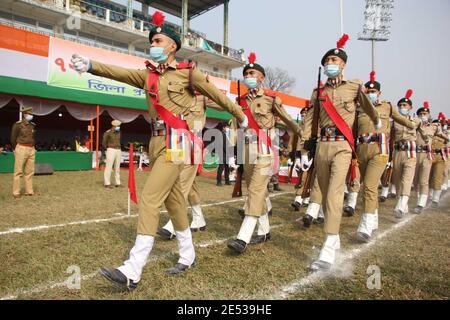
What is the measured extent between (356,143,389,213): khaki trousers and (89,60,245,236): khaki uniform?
9.75 ft

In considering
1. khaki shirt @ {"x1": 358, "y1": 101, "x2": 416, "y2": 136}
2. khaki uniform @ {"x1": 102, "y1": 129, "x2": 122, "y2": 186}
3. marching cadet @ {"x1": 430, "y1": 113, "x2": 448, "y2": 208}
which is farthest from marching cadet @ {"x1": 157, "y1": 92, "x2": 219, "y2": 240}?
marching cadet @ {"x1": 430, "y1": 113, "x2": 448, "y2": 208}

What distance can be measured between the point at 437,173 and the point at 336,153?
7.26 m

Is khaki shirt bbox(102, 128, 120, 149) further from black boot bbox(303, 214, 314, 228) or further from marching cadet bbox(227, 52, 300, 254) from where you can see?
black boot bbox(303, 214, 314, 228)

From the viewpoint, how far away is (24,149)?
28.5ft

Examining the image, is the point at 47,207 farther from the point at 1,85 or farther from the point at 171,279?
the point at 1,85

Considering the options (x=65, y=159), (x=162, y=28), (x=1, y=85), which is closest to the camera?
(x=162, y=28)

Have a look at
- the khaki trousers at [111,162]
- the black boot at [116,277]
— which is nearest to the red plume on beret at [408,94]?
the black boot at [116,277]

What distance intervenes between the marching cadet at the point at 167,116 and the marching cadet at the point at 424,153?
665 centimetres

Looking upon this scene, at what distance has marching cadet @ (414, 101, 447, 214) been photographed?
8.22 meters

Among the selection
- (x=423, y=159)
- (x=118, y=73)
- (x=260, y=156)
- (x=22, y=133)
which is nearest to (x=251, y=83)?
(x=260, y=156)

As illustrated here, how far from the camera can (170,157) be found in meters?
3.27

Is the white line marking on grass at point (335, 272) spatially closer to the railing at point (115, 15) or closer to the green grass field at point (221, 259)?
the green grass field at point (221, 259)

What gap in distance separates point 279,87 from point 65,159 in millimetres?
52908
